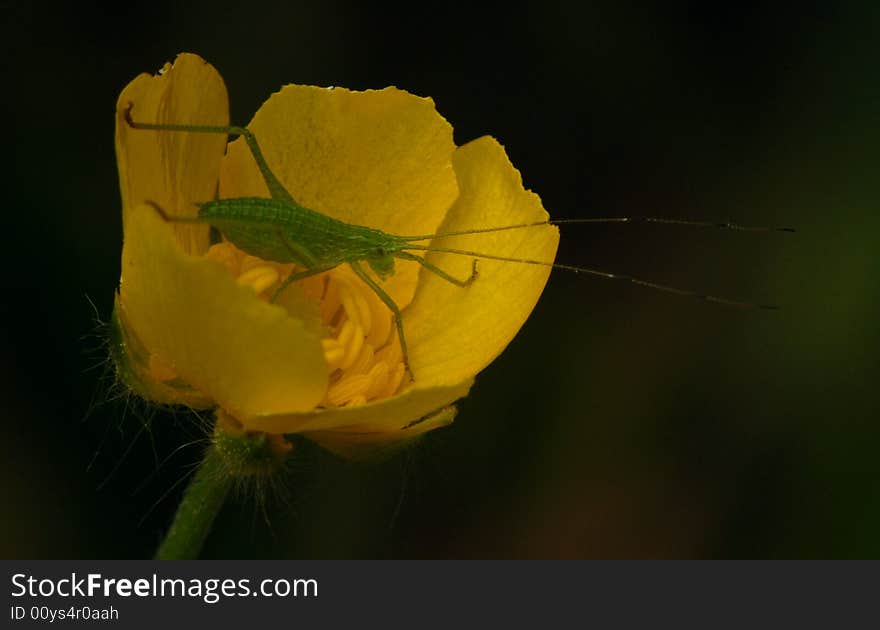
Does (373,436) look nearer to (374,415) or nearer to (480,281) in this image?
(374,415)

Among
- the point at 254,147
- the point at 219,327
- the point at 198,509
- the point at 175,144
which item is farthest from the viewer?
the point at 254,147

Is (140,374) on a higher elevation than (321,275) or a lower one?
lower

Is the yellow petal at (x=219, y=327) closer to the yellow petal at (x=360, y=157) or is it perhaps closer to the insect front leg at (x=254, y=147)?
the insect front leg at (x=254, y=147)

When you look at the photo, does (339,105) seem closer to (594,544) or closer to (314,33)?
(314,33)

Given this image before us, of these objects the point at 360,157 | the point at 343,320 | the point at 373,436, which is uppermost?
the point at 360,157

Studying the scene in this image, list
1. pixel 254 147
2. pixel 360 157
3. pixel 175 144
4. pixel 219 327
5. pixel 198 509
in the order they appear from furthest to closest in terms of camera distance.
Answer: pixel 360 157, pixel 254 147, pixel 175 144, pixel 198 509, pixel 219 327

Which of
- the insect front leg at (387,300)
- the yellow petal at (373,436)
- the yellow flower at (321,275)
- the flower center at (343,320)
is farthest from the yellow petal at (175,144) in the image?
the yellow petal at (373,436)

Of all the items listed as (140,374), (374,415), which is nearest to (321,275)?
(140,374)

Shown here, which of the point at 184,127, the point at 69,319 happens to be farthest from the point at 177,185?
the point at 69,319
